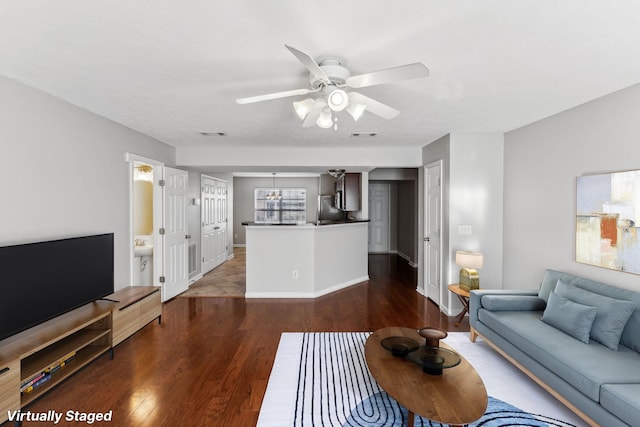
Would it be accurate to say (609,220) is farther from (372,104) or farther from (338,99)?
(338,99)

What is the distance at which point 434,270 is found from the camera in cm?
465

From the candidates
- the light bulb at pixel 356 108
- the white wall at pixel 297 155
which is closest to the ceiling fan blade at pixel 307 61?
the light bulb at pixel 356 108

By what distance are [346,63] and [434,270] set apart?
3.53 metres

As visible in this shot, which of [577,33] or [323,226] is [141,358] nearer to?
[323,226]

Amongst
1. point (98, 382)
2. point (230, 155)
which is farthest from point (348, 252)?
point (98, 382)

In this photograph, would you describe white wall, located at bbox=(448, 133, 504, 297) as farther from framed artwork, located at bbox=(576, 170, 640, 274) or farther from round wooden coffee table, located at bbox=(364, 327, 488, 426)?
round wooden coffee table, located at bbox=(364, 327, 488, 426)

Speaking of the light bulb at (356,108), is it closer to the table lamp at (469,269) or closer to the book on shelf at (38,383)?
the table lamp at (469,269)

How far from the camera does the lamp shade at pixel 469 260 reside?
12.1 feet

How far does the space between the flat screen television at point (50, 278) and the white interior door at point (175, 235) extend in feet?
4.61

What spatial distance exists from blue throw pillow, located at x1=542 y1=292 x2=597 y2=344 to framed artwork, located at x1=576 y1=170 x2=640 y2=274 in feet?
1.74

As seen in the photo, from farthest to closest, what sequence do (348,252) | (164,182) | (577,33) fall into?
(348,252) → (164,182) → (577,33)

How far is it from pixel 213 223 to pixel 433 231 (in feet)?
15.2

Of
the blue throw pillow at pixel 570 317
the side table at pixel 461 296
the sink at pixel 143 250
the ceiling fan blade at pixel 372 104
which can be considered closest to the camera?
the ceiling fan blade at pixel 372 104

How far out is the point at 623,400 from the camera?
66.9 inches
